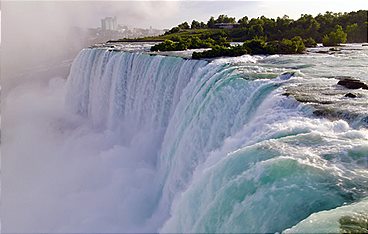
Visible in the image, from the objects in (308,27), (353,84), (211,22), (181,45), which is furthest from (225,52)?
(211,22)

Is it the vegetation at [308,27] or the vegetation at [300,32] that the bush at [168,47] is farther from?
the vegetation at [308,27]

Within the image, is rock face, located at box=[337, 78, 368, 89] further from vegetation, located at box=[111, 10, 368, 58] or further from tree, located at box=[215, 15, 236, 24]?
tree, located at box=[215, 15, 236, 24]

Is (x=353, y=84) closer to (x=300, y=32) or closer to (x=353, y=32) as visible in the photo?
(x=353, y=32)

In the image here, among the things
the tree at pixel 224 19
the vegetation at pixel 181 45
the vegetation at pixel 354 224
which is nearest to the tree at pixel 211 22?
the tree at pixel 224 19

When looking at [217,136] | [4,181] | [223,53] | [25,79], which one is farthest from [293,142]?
[25,79]

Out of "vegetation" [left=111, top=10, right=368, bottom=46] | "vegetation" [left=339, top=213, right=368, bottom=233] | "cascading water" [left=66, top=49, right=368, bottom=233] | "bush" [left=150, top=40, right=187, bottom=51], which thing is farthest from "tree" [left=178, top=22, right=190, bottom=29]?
"vegetation" [left=339, top=213, right=368, bottom=233]
